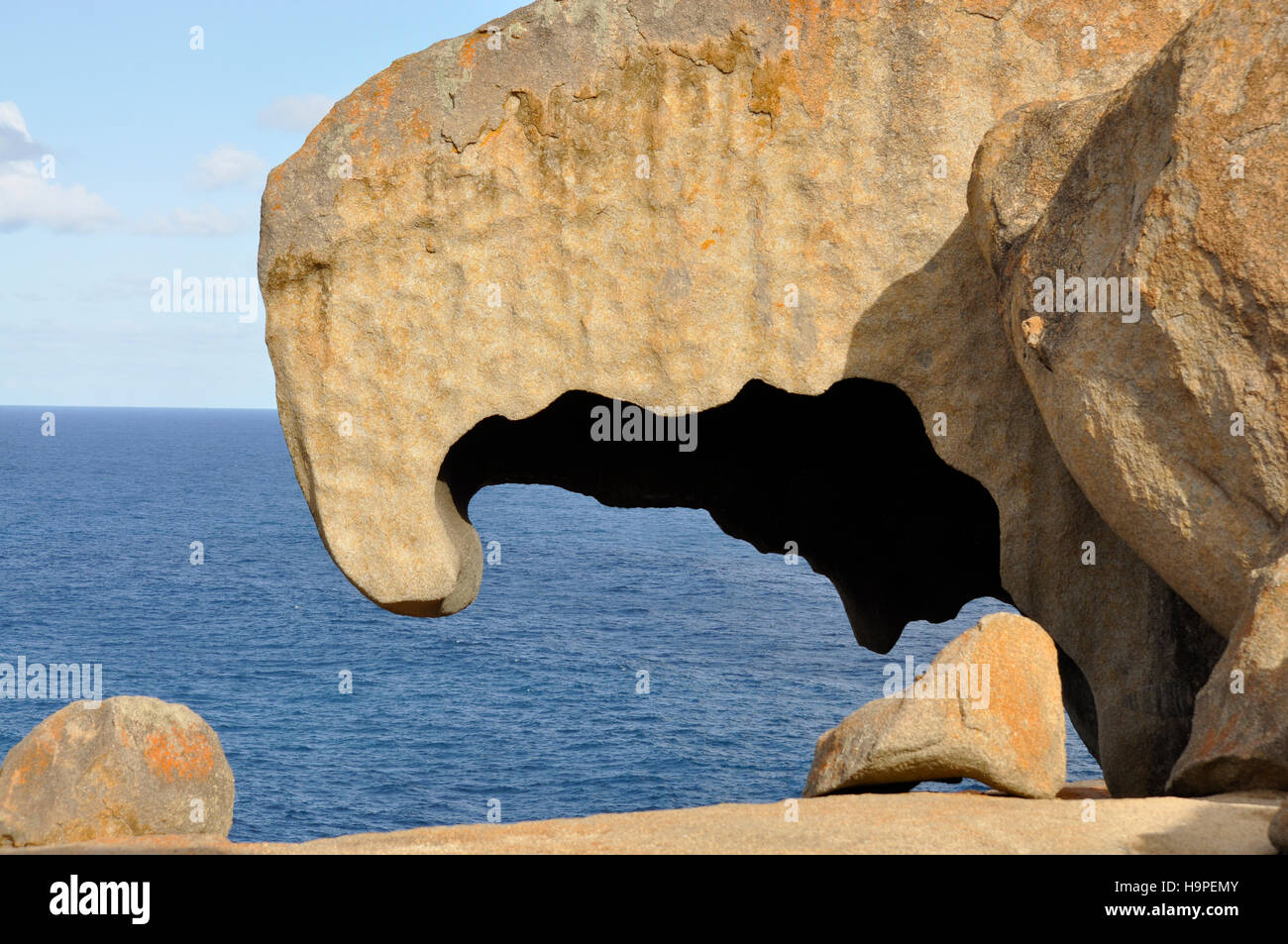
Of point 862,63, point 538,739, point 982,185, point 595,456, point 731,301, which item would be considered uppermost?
point 862,63

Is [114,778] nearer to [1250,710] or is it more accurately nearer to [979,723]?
[979,723]

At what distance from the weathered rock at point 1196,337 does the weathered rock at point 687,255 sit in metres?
1.17

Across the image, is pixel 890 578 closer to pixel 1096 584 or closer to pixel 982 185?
pixel 1096 584

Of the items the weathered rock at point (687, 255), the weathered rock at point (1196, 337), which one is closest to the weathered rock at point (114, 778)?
the weathered rock at point (687, 255)

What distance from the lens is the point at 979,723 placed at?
6973 millimetres

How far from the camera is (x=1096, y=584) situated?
30.1 feet

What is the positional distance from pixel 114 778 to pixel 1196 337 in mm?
6961

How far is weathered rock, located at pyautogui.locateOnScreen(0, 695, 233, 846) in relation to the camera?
806cm

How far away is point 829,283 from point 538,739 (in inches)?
1101

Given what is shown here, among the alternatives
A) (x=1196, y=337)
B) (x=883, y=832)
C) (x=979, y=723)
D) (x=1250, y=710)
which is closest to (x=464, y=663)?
(x=979, y=723)

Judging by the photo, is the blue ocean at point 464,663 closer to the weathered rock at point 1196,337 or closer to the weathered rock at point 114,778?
the weathered rock at point 1196,337

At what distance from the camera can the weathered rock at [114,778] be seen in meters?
8.06

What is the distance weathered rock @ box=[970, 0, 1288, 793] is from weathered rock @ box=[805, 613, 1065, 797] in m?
0.75

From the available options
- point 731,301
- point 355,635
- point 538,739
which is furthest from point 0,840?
point 355,635
